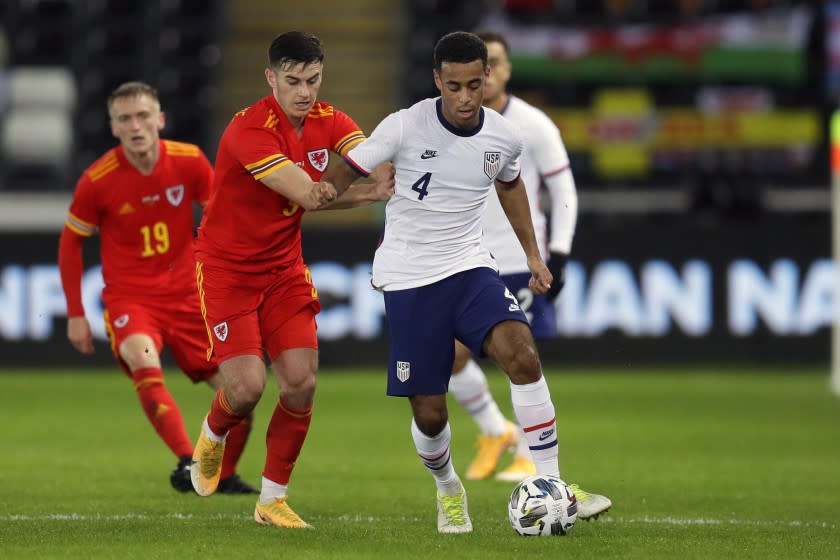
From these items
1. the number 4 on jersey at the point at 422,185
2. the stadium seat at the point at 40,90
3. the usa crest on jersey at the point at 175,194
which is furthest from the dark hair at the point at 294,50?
the stadium seat at the point at 40,90

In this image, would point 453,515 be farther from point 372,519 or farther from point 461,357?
point 461,357

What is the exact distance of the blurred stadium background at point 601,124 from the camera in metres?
16.9

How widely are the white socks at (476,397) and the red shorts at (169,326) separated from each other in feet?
5.17

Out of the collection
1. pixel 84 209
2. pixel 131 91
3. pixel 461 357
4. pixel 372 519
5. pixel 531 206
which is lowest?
pixel 372 519

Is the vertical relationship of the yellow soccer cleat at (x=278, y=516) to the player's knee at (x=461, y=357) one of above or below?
below

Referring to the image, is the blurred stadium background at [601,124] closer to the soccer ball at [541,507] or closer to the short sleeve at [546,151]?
the short sleeve at [546,151]

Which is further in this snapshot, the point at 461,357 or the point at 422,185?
the point at 461,357

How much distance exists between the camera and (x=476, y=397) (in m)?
9.55

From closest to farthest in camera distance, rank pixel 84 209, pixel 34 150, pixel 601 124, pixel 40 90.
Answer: pixel 84 209 → pixel 34 150 → pixel 601 124 → pixel 40 90

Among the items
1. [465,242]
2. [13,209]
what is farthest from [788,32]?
[465,242]

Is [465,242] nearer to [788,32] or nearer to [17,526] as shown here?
[17,526]

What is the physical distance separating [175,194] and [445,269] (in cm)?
225

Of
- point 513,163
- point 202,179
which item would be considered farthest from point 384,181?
point 202,179

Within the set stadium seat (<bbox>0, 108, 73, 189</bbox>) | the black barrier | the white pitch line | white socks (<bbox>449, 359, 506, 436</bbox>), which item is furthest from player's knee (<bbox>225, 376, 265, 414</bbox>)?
stadium seat (<bbox>0, 108, 73, 189</bbox>)
